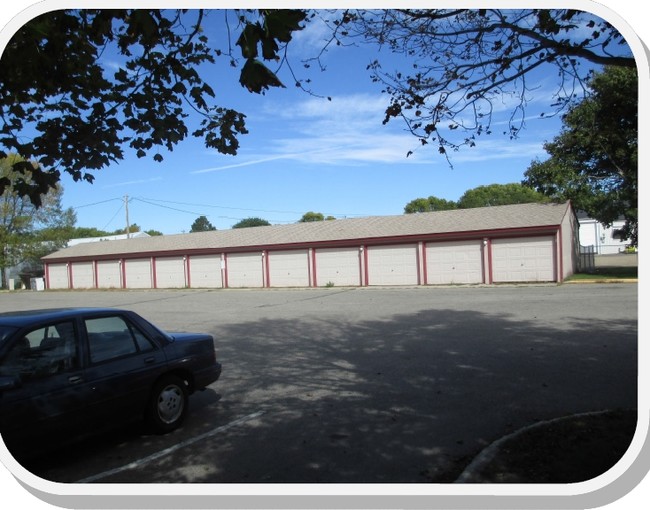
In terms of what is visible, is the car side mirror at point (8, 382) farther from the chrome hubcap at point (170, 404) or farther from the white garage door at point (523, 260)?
the white garage door at point (523, 260)

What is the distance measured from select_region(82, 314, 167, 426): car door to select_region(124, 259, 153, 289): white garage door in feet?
83.5

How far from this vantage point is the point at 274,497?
131 inches

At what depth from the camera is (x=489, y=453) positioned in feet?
12.9

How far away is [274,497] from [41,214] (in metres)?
8.76

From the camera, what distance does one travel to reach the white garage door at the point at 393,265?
2645 centimetres

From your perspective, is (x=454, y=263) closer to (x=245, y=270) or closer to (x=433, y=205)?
(x=245, y=270)

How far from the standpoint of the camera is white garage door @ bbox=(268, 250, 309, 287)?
29.2 meters

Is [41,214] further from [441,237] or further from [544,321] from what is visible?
[441,237]

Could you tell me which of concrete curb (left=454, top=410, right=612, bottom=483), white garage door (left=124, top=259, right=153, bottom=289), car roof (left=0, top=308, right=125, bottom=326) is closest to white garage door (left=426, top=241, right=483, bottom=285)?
white garage door (left=124, top=259, right=153, bottom=289)

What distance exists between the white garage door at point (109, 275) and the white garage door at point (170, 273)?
8.67 feet

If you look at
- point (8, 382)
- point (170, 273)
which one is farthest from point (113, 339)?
point (170, 273)

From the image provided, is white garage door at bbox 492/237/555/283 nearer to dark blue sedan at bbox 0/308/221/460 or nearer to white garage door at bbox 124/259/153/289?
white garage door at bbox 124/259/153/289

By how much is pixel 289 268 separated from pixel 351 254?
4.09 m

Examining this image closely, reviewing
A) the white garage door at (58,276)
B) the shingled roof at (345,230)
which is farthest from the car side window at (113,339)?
the white garage door at (58,276)
